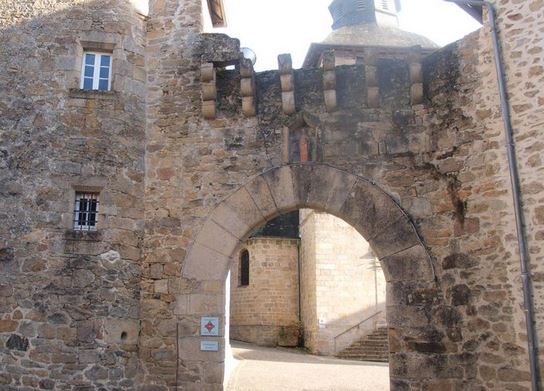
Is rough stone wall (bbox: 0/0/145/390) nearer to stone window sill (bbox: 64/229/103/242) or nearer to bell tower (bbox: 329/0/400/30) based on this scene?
stone window sill (bbox: 64/229/103/242)

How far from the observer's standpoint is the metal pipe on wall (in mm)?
5906

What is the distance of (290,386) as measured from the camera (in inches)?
388

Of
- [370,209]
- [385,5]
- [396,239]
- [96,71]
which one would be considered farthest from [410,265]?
[385,5]

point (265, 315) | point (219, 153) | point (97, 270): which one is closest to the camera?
point (97, 270)

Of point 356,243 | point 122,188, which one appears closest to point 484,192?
point 122,188

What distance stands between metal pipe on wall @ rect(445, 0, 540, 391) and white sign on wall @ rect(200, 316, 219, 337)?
3514 mm

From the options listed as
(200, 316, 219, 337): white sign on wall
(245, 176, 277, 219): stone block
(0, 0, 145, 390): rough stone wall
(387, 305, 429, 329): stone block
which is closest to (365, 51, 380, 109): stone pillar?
(245, 176, 277, 219): stone block

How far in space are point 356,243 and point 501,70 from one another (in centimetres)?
1139

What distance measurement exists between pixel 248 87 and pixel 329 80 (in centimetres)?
107

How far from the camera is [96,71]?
809cm

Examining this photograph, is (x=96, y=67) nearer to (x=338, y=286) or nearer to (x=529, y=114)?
(x=529, y=114)

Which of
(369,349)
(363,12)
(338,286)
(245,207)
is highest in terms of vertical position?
(363,12)

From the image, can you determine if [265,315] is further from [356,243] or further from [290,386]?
[290,386]

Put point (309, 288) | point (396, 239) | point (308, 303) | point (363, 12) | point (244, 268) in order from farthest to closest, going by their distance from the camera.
A: point (363, 12)
point (244, 268)
point (308, 303)
point (309, 288)
point (396, 239)
